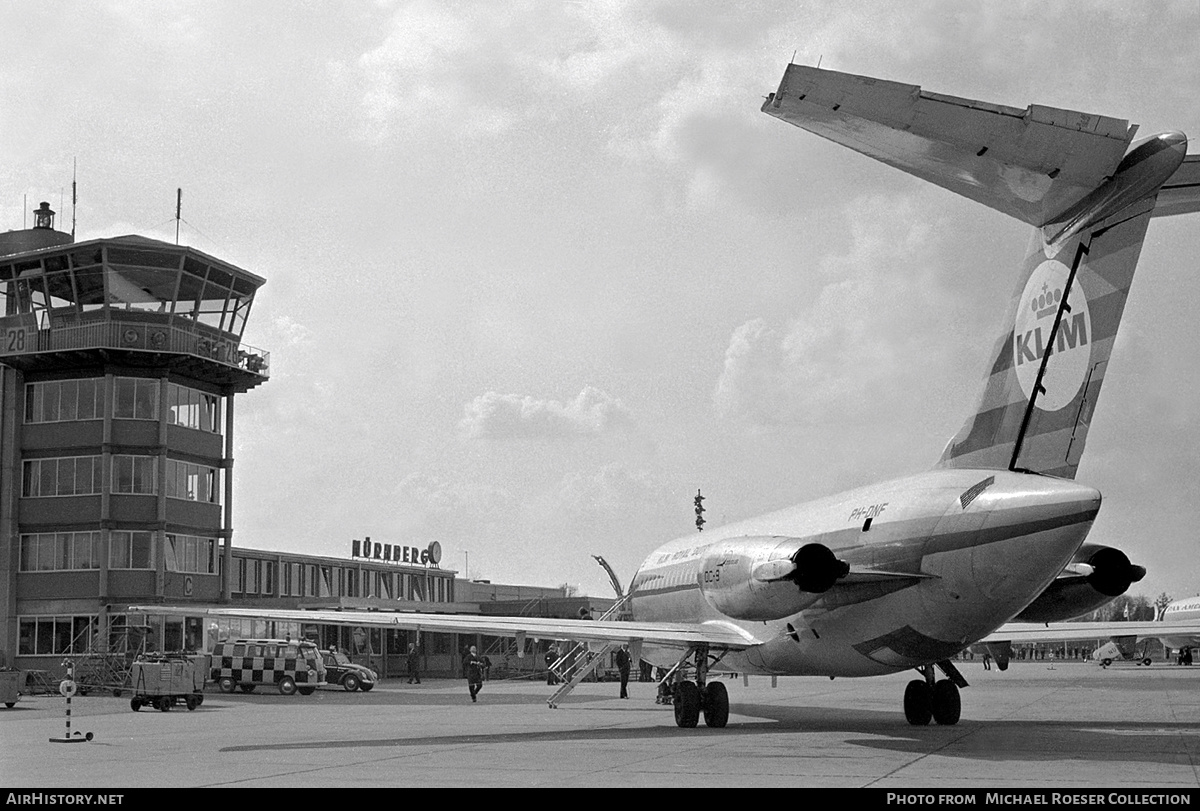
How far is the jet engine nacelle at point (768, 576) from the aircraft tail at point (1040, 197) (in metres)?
2.29

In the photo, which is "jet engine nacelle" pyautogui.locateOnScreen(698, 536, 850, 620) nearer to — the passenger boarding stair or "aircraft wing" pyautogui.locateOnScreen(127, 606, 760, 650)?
"aircraft wing" pyautogui.locateOnScreen(127, 606, 760, 650)

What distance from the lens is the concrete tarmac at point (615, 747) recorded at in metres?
12.1

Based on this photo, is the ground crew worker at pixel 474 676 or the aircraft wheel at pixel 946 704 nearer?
the aircraft wheel at pixel 946 704

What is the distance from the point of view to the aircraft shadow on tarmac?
14531mm

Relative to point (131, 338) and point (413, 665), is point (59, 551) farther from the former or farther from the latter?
point (413, 665)

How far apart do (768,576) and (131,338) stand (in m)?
34.0

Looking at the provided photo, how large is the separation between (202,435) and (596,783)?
38676mm

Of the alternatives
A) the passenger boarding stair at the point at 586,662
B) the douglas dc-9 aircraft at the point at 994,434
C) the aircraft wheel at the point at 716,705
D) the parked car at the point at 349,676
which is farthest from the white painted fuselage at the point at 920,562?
the parked car at the point at 349,676

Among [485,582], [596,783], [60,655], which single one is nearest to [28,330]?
[60,655]

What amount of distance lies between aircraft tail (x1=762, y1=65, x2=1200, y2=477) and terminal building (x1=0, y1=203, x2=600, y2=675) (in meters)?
35.6

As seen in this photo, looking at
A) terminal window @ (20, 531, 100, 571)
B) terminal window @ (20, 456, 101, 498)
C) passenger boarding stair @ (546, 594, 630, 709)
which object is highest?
terminal window @ (20, 456, 101, 498)

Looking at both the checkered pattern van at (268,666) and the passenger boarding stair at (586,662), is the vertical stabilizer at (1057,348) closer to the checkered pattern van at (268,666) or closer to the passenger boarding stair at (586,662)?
the passenger boarding stair at (586,662)

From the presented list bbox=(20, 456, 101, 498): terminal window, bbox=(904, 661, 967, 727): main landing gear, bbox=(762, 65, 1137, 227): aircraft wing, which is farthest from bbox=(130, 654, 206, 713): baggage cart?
bbox=(762, 65, 1137, 227): aircraft wing
